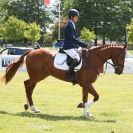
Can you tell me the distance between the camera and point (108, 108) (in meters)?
15.8

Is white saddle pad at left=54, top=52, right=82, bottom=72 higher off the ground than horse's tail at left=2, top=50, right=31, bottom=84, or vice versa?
white saddle pad at left=54, top=52, right=82, bottom=72

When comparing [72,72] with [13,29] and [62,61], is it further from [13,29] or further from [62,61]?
[13,29]

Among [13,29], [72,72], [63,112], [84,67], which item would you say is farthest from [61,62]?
[13,29]

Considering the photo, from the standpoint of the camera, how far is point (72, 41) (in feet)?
45.2

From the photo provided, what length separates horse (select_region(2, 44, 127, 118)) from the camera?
1405cm

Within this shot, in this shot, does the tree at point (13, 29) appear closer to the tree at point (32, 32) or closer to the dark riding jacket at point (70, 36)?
the tree at point (32, 32)

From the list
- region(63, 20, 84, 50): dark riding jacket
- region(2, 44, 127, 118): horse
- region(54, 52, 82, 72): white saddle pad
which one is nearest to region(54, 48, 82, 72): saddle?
region(54, 52, 82, 72): white saddle pad

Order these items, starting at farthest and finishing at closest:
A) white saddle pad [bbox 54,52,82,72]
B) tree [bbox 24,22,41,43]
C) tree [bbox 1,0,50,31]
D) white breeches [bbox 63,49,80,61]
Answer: tree [bbox 1,0,50,31]
tree [bbox 24,22,41,43]
white saddle pad [bbox 54,52,82,72]
white breeches [bbox 63,49,80,61]

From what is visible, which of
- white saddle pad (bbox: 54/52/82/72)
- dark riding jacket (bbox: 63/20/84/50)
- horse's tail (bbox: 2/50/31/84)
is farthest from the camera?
horse's tail (bbox: 2/50/31/84)

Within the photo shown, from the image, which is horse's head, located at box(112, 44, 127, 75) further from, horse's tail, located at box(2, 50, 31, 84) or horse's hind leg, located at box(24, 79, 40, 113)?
horse's tail, located at box(2, 50, 31, 84)

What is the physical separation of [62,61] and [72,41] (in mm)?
839

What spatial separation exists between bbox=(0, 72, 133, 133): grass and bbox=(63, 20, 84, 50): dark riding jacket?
2.05 meters

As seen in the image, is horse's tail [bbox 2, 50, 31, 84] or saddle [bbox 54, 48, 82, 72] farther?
horse's tail [bbox 2, 50, 31, 84]

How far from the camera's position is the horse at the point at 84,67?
46.1 ft
